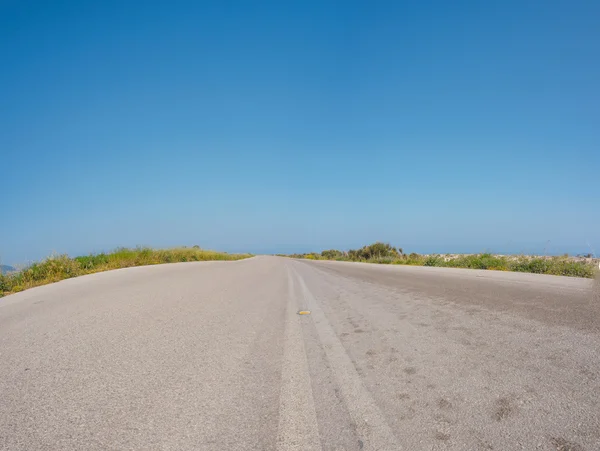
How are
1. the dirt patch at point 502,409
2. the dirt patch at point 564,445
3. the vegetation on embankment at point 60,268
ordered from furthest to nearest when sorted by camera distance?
the vegetation on embankment at point 60,268, the dirt patch at point 502,409, the dirt patch at point 564,445

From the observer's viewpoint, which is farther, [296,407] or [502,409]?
[296,407]

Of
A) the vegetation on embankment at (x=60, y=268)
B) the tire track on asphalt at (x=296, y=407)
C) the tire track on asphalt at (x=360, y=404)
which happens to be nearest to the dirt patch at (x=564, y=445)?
the tire track on asphalt at (x=360, y=404)

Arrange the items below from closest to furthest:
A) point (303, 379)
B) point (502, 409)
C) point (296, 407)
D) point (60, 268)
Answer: point (502, 409) → point (296, 407) → point (303, 379) → point (60, 268)

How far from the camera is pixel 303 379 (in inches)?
90.8

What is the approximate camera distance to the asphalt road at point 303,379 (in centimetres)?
157

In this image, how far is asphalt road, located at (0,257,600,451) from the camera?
61.9 inches

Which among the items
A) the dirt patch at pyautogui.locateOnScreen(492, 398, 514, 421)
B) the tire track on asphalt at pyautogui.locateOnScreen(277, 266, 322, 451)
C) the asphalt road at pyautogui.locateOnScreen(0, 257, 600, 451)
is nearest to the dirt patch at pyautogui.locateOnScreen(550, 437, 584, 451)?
the asphalt road at pyautogui.locateOnScreen(0, 257, 600, 451)

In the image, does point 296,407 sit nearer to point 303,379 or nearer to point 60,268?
point 303,379

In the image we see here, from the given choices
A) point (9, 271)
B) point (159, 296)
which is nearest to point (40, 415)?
point (159, 296)

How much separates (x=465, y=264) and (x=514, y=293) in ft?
31.8

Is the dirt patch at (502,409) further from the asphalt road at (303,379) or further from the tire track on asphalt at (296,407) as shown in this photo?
the tire track on asphalt at (296,407)

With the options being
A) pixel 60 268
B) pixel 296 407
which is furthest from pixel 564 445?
pixel 60 268

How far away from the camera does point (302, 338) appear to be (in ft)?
11.2

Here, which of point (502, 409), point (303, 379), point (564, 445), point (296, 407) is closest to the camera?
point (564, 445)
